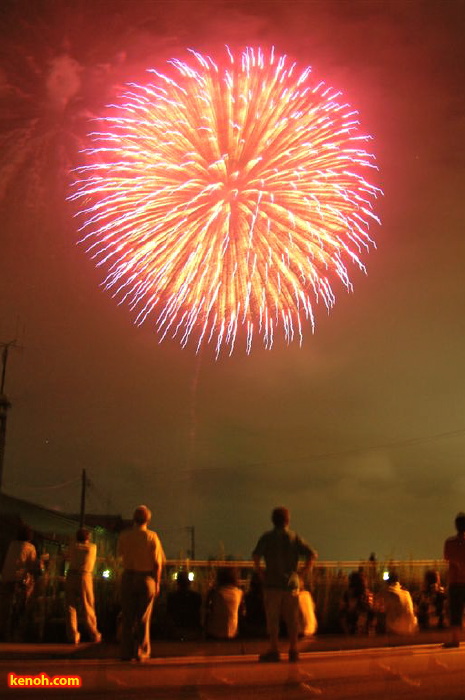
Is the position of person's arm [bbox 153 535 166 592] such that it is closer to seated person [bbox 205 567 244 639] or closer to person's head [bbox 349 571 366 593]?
seated person [bbox 205 567 244 639]

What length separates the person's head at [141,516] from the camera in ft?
30.1

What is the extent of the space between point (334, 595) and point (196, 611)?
3359 mm

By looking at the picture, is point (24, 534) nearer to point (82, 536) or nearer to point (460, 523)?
point (82, 536)

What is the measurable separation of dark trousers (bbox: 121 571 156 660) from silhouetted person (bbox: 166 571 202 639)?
1.94m

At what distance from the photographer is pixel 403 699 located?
751cm

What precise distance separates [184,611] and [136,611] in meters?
2.26

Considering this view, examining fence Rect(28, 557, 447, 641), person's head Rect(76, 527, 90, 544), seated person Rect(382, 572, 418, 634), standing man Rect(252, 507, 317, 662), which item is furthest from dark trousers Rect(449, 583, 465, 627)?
person's head Rect(76, 527, 90, 544)

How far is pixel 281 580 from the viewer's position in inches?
357

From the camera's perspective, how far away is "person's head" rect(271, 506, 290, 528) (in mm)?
9227

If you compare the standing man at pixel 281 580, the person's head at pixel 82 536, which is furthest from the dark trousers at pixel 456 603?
the person's head at pixel 82 536

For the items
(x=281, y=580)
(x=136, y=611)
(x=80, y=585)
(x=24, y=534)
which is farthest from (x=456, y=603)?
(x=24, y=534)

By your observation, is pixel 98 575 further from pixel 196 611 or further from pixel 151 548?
pixel 151 548

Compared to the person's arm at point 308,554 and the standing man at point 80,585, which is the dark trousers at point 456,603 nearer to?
the person's arm at point 308,554

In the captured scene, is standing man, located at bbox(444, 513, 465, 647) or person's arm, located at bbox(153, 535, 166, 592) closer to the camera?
person's arm, located at bbox(153, 535, 166, 592)
